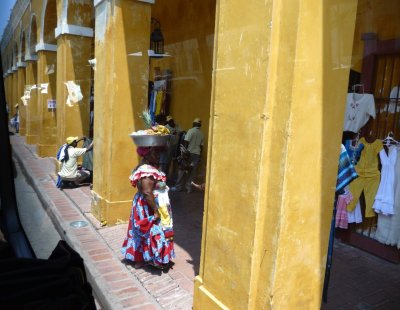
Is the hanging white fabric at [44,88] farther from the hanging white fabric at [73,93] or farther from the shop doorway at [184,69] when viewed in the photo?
the shop doorway at [184,69]

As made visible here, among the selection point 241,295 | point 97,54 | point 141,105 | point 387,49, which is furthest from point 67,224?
point 387,49

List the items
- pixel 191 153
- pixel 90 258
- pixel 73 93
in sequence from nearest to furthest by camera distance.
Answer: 1. pixel 90 258
2. pixel 191 153
3. pixel 73 93

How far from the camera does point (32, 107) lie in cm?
1396

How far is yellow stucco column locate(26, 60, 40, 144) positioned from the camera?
13.7m

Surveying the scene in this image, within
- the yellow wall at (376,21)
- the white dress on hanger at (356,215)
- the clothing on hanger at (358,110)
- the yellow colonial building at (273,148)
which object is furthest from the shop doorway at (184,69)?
the yellow colonial building at (273,148)

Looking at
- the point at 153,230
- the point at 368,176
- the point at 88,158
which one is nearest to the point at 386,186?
the point at 368,176

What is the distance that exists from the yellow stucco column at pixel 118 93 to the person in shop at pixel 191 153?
2.57 meters

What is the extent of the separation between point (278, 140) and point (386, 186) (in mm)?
3178

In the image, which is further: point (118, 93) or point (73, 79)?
point (73, 79)

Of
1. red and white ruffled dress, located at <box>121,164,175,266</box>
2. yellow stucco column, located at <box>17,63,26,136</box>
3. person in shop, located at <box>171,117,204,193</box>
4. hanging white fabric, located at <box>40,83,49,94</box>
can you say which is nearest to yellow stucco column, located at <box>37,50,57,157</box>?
hanging white fabric, located at <box>40,83,49,94</box>

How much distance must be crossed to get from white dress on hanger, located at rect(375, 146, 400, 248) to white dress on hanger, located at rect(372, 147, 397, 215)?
5 centimetres

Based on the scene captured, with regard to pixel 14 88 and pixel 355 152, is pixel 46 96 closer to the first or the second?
pixel 355 152

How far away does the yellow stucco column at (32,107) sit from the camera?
13672 millimetres

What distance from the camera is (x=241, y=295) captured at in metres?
2.84
